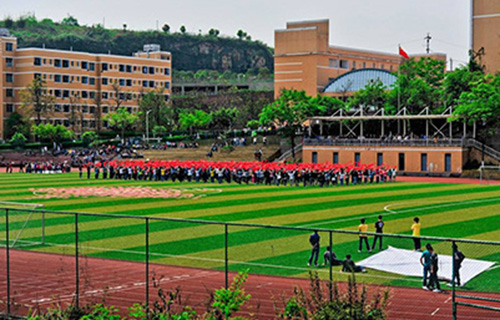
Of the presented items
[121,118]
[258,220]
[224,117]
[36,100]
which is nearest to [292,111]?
[121,118]

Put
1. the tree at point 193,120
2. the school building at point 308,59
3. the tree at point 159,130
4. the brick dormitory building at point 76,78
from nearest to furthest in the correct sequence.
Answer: the school building at point 308,59, the tree at point 159,130, the brick dormitory building at point 76,78, the tree at point 193,120

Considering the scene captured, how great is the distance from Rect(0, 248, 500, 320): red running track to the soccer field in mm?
420

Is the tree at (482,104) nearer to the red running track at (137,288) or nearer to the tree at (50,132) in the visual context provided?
the tree at (50,132)

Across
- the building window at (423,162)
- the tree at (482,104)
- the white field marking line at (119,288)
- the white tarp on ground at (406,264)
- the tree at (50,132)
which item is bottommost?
the white field marking line at (119,288)

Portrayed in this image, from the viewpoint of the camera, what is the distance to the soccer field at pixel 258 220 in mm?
18281

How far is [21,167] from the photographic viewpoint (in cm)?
8594

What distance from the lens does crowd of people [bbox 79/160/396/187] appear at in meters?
60.2

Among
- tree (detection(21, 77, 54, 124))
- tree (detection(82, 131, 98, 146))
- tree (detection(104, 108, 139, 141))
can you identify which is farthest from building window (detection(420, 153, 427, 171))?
tree (detection(21, 77, 54, 124))

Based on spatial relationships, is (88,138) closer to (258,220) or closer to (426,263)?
(258,220)

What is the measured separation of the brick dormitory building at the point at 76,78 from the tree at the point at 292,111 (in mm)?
44246

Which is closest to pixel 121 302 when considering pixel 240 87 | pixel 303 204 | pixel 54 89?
pixel 303 204

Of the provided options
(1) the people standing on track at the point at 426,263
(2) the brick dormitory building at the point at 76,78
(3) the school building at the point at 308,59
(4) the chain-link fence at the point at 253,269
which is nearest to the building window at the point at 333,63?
(3) the school building at the point at 308,59

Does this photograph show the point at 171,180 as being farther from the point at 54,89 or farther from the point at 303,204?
the point at 54,89

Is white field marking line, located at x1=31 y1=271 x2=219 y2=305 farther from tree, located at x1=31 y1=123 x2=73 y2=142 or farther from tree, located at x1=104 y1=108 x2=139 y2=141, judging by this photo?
tree, located at x1=104 y1=108 x2=139 y2=141
